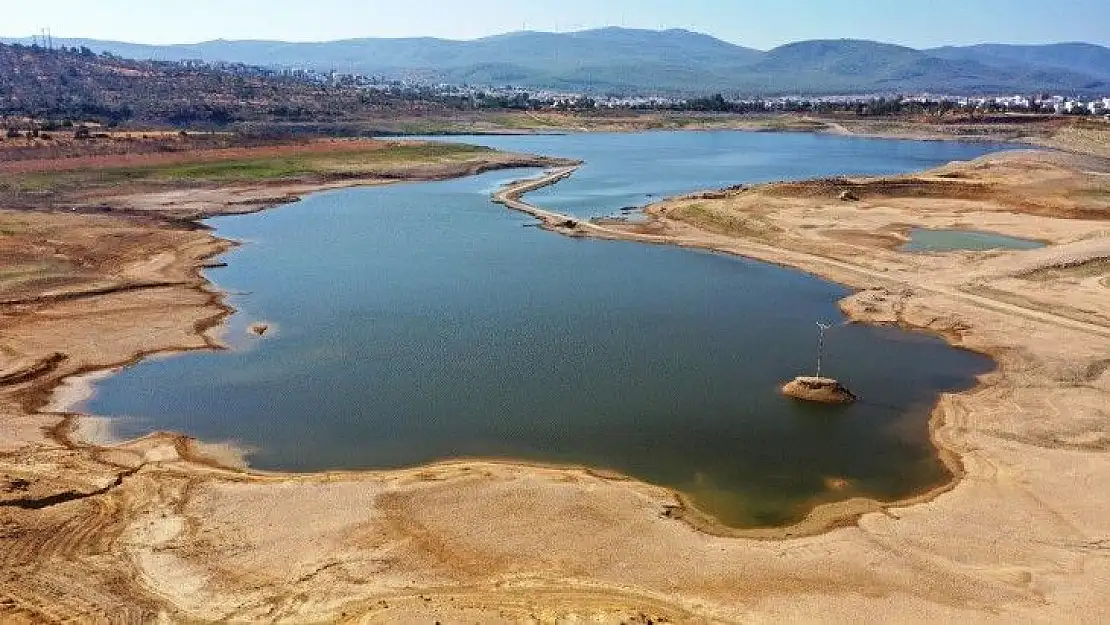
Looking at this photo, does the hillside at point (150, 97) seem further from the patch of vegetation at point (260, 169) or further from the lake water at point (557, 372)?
the lake water at point (557, 372)

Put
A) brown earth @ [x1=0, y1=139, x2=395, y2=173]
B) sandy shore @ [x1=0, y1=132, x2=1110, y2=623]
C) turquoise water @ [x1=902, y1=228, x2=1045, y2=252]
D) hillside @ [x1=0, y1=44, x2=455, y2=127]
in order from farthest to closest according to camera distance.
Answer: hillside @ [x1=0, y1=44, x2=455, y2=127]
brown earth @ [x1=0, y1=139, x2=395, y2=173]
turquoise water @ [x1=902, y1=228, x2=1045, y2=252]
sandy shore @ [x1=0, y1=132, x2=1110, y2=623]

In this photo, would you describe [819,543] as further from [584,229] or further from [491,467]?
[584,229]

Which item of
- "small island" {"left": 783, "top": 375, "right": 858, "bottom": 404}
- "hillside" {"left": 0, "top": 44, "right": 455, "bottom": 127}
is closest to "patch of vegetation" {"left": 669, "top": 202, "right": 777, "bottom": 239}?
"small island" {"left": 783, "top": 375, "right": 858, "bottom": 404}

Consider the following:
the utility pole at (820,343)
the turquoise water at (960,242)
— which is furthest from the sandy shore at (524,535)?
the turquoise water at (960,242)

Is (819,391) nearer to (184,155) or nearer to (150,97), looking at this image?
(184,155)

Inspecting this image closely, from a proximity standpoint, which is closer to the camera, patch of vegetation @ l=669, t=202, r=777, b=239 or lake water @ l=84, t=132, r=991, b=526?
lake water @ l=84, t=132, r=991, b=526

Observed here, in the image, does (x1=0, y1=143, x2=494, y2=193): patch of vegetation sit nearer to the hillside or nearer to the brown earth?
the brown earth

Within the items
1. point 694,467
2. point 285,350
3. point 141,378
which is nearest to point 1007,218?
point 694,467
